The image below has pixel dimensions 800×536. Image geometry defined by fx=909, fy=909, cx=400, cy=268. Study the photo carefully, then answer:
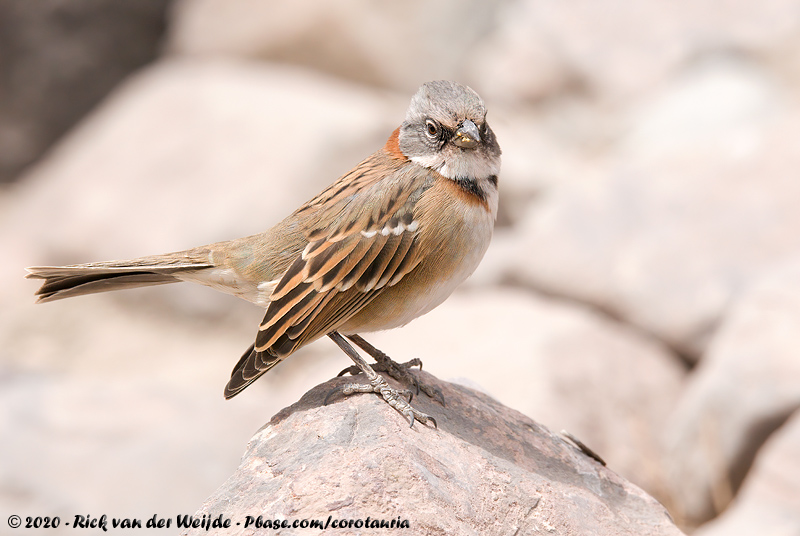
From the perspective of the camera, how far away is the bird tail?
4.70 meters

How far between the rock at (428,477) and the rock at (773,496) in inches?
72.7

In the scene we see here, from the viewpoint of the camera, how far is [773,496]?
6461 mm

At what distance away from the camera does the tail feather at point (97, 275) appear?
4.69 meters

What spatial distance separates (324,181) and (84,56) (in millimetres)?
6002

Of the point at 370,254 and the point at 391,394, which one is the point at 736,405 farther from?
the point at 370,254

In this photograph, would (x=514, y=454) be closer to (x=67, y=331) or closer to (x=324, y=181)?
(x=324, y=181)

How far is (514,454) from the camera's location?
4.58 m

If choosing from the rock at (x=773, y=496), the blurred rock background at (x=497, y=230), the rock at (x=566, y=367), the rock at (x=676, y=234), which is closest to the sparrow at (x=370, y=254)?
the blurred rock background at (x=497, y=230)

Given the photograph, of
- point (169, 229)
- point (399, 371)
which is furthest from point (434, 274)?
point (169, 229)

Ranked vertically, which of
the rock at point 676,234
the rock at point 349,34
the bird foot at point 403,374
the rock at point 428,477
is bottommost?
the rock at point 428,477

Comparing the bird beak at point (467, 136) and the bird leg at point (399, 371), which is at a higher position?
the bird beak at point (467, 136)

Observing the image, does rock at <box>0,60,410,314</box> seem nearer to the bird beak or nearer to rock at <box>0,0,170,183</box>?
rock at <box>0,0,170,183</box>

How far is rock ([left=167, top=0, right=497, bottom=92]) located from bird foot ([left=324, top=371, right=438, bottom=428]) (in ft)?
32.3

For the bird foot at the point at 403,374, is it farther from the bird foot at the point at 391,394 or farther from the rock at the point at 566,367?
the rock at the point at 566,367
